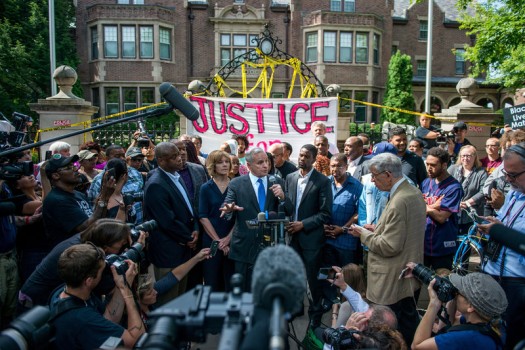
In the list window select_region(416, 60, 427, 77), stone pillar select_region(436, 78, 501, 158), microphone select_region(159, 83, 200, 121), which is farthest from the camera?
window select_region(416, 60, 427, 77)

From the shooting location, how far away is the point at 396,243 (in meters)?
3.84

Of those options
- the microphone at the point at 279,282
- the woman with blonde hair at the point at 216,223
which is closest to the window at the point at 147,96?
the woman with blonde hair at the point at 216,223

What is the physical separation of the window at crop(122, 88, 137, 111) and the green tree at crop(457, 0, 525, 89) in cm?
1814

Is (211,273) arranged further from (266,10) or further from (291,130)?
(266,10)

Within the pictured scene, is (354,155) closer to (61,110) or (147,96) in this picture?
(61,110)

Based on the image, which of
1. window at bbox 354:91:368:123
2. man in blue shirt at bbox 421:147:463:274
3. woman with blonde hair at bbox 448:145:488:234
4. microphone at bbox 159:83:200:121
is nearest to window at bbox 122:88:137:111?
window at bbox 354:91:368:123

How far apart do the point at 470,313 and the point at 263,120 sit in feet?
22.9

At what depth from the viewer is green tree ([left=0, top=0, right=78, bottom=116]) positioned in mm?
22234

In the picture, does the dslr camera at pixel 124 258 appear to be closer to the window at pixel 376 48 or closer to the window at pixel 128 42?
the window at pixel 128 42

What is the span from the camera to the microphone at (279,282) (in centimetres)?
111

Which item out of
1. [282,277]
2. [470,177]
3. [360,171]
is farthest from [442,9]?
[282,277]

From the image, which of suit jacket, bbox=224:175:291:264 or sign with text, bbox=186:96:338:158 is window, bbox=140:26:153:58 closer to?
sign with text, bbox=186:96:338:158

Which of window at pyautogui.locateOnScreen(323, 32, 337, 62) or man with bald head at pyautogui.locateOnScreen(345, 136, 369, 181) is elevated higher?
window at pyautogui.locateOnScreen(323, 32, 337, 62)

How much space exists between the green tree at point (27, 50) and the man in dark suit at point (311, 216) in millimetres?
20912
